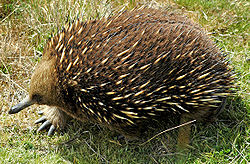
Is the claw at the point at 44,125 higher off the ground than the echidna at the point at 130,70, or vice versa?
the echidna at the point at 130,70

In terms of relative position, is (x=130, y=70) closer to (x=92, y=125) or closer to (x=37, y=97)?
(x=37, y=97)

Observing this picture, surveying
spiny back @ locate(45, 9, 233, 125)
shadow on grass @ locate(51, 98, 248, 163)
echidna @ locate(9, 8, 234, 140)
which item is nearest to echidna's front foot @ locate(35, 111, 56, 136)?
shadow on grass @ locate(51, 98, 248, 163)

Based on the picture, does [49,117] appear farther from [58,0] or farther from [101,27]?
[58,0]

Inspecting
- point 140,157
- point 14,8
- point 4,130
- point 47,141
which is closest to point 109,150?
point 140,157

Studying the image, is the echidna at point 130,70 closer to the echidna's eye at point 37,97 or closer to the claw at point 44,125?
the echidna's eye at point 37,97

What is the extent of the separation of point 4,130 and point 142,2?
2.42 meters

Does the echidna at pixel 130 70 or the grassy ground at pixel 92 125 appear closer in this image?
the echidna at pixel 130 70

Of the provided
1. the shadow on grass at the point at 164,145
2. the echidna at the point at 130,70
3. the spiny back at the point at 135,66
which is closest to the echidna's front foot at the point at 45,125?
the shadow on grass at the point at 164,145

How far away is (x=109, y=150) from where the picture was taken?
3.22 meters

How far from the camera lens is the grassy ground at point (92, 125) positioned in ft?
10.2

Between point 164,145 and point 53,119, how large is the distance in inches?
45.4

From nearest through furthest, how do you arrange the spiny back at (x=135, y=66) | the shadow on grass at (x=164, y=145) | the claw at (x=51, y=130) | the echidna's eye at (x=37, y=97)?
1. the spiny back at (x=135, y=66)
2. the echidna's eye at (x=37, y=97)
3. the shadow on grass at (x=164, y=145)
4. the claw at (x=51, y=130)

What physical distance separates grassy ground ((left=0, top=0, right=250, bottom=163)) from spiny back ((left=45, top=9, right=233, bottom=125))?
0.47m

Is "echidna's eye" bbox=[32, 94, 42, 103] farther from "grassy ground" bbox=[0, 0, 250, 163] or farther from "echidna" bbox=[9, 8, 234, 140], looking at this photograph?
"grassy ground" bbox=[0, 0, 250, 163]
